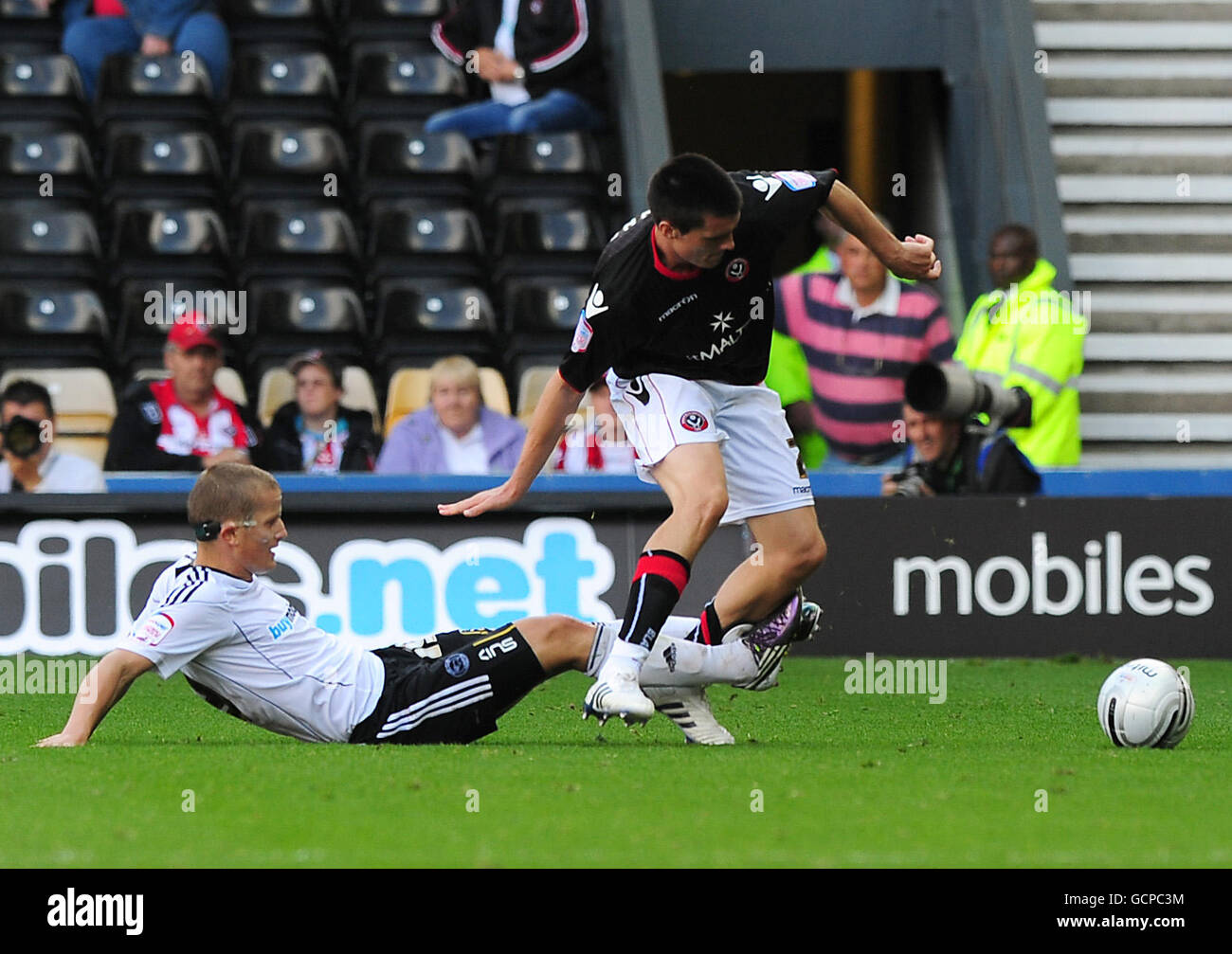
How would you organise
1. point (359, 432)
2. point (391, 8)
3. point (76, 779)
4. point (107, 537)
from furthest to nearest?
point (391, 8) → point (359, 432) → point (107, 537) → point (76, 779)

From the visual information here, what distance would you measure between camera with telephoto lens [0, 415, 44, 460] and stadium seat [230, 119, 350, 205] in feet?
11.4

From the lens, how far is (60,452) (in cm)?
1065

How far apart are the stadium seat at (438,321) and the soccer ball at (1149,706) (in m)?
A: 6.96

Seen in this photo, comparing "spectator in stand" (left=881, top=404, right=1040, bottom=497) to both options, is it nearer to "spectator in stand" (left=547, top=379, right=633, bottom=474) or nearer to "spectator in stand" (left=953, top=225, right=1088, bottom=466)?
"spectator in stand" (left=953, top=225, right=1088, bottom=466)

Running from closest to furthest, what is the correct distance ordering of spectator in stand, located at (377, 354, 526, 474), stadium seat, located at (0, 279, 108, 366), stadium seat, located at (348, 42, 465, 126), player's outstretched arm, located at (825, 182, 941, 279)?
player's outstretched arm, located at (825, 182, 941, 279), spectator in stand, located at (377, 354, 526, 474), stadium seat, located at (0, 279, 108, 366), stadium seat, located at (348, 42, 465, 126)

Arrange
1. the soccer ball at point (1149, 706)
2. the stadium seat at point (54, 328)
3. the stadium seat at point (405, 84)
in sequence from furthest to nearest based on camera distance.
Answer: the stadium seat at point (405, 84) < the stadium seat at point (54, 328) < the soccer ball at point (1149, 706)

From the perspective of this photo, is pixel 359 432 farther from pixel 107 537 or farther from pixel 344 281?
pixel 344 281

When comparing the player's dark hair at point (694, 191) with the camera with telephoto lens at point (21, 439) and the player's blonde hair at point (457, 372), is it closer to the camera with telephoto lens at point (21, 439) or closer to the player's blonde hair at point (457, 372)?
the player's blonde hair at point (457, 372)

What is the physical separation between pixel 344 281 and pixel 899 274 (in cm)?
680

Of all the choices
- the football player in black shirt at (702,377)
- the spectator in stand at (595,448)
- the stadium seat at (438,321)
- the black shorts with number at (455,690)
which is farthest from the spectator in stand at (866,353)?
the black shorts with number at (455,690)

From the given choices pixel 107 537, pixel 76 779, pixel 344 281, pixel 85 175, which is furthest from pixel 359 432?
pixel 76 779

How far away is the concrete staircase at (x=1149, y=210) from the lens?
13531 millimetres
